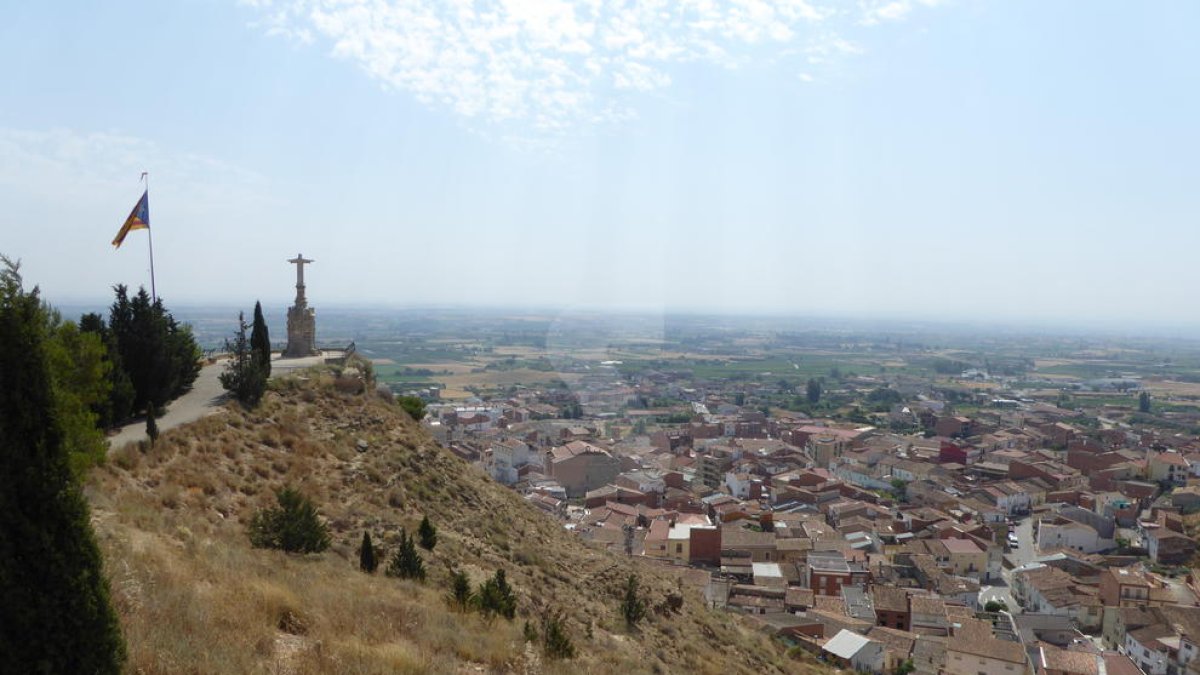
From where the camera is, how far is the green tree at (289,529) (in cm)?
893

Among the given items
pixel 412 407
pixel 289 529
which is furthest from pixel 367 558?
pixel 412 407

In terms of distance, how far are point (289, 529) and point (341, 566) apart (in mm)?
883

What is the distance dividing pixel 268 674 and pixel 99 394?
781 centimetres

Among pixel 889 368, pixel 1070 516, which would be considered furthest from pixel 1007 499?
pixel 889 368

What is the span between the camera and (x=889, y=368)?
121125 mm

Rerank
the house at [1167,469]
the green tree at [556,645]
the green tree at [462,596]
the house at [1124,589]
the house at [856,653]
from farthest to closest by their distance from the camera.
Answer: the house at [1167,469], the house at [1124,589], the house at [856,653], the green tree at [462,596], the green tree at [556,645]

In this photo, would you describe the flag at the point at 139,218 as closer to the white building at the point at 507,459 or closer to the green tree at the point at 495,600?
the green tree at the point at 495,600

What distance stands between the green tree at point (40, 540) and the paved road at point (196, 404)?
704 cm

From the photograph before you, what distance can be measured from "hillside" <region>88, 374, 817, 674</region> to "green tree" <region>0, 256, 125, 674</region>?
51 centimetres

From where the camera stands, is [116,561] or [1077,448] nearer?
[116,561]

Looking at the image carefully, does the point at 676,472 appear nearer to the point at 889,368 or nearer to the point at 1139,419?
the point at 1139,419

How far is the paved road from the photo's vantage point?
11648 mm

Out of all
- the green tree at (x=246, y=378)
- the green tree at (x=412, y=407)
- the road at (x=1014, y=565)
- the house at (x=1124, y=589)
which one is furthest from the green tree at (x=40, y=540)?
the house at (x=1124, y=589)

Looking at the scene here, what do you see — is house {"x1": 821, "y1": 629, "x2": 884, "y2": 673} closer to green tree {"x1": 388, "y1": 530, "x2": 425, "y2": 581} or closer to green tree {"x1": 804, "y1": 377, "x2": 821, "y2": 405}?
green tree {"x1": 388, "y1": 530, "x2": 425, "y2": 581}
